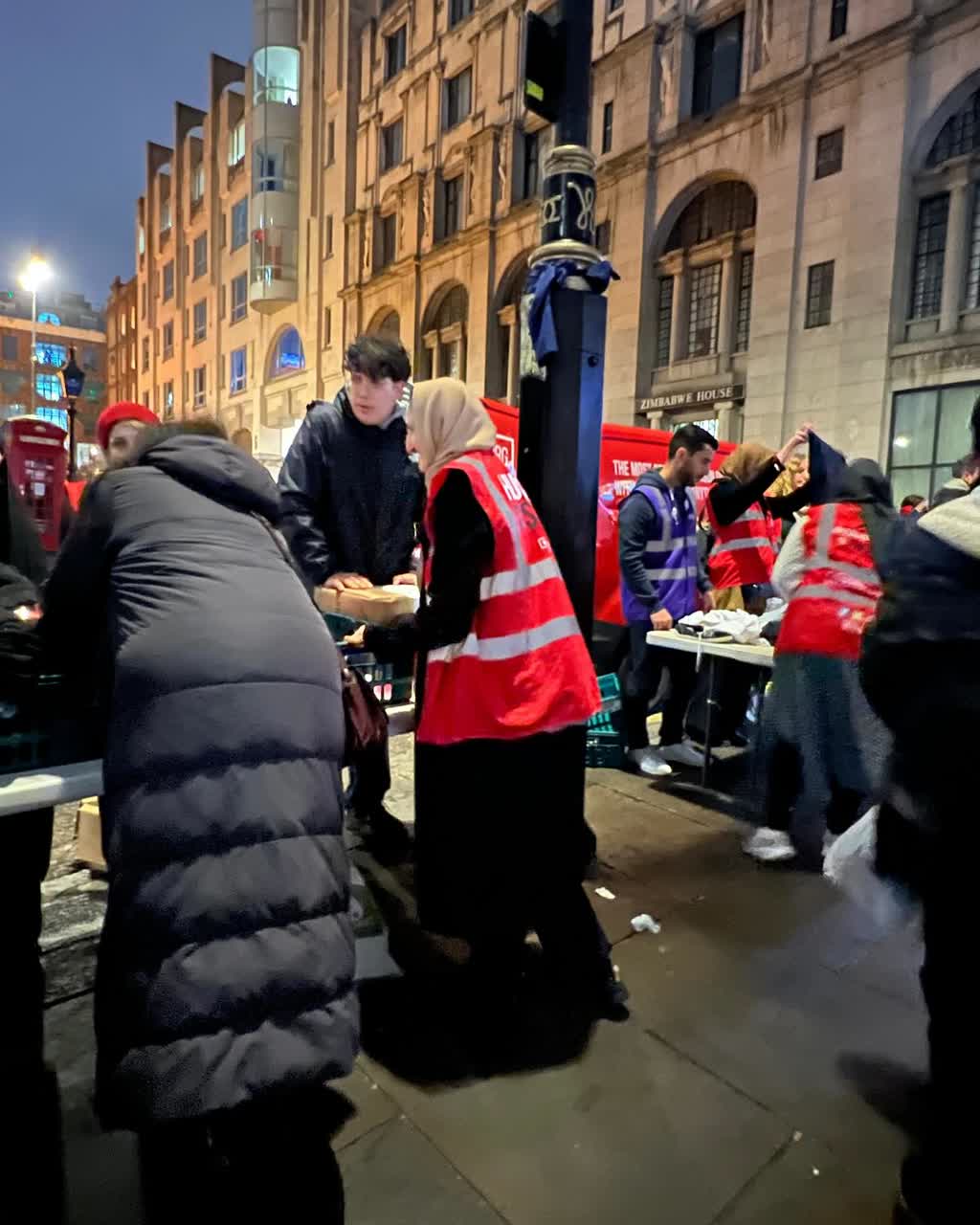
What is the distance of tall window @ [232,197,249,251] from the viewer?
3642cm

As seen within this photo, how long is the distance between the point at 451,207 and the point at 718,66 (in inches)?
422

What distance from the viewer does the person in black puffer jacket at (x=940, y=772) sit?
56.2 inches

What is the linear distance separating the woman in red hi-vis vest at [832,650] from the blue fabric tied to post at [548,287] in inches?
57.2

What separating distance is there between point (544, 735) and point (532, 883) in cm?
47

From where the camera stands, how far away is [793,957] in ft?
9.91

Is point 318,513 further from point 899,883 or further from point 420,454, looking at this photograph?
point 899,883

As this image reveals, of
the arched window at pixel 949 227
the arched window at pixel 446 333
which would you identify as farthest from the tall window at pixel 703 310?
the arched window at pixel 446 333

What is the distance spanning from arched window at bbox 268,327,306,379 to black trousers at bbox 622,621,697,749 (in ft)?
101

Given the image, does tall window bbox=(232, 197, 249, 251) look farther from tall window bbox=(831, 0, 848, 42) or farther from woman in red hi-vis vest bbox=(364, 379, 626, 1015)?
woman in red hi-vis vest bbox=(364, 379, 626, 1015)

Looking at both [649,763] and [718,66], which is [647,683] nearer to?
[649,763]

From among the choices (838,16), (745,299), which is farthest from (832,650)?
(838,16)

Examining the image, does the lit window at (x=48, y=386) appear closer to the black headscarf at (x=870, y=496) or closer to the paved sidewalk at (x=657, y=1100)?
the black headscarf at (x=870, y=496)

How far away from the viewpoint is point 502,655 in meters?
2.36

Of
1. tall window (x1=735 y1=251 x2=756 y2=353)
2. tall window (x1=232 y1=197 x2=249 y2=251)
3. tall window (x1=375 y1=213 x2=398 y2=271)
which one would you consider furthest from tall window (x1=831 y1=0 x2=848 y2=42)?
tall window (x1=232 y1=197 x2=249 y2=251)
